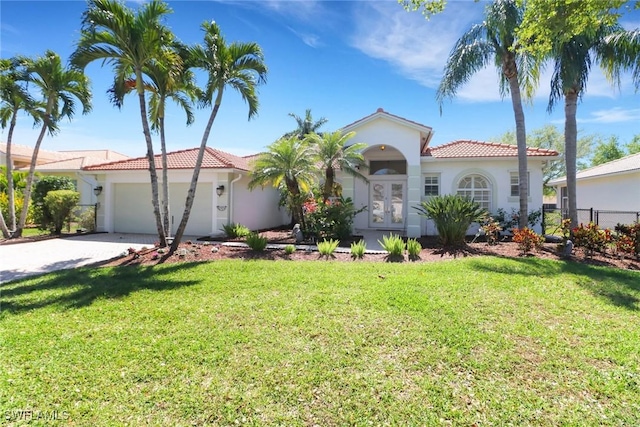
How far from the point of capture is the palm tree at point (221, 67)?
10.4m

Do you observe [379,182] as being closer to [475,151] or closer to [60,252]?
[475,151]

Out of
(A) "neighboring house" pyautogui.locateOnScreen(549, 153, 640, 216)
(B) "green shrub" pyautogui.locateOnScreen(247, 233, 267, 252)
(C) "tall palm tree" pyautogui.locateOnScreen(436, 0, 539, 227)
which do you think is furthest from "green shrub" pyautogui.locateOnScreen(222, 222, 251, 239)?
(A) "neighboring house" pyautogui.locateOnScreen(549, 153, 640, 216)

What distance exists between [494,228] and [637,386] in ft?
32.7

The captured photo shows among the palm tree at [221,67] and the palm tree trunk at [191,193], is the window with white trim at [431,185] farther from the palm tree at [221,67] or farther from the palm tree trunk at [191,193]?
the palm tree trunk at [191,193]

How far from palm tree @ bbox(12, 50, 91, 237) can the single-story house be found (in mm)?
3007

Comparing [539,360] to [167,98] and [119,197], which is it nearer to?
[167,98]

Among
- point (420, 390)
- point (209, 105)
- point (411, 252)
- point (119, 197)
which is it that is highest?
point (209, 105)

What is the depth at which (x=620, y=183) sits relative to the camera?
2039 cm

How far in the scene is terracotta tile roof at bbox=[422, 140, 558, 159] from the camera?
15.4 metres

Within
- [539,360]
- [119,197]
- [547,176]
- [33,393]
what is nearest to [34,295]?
[33,393]

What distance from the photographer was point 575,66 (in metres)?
12.0

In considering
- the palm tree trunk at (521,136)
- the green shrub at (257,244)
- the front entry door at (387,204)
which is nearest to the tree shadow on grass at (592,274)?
the palm tree trunk at (521,136)

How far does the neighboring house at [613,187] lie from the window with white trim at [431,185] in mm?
12039
